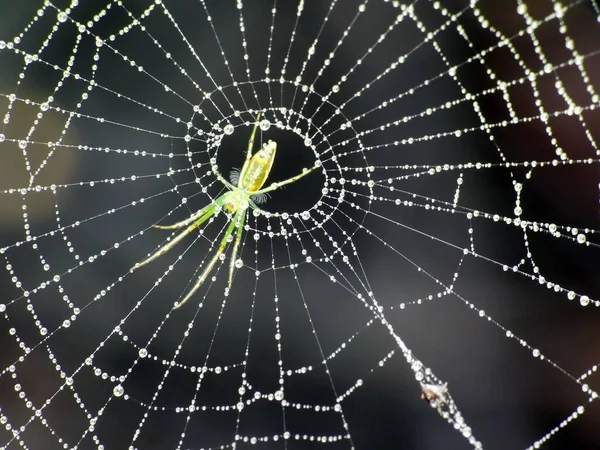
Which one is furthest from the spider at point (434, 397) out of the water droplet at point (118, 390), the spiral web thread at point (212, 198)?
the water droplet at point (118, 390)

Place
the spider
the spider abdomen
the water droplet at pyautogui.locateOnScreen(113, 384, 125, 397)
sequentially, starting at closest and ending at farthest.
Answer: the spider → the spider abdomen → the water droplet at pyautogui.locateOnScreen(113, 384, 125, 397)

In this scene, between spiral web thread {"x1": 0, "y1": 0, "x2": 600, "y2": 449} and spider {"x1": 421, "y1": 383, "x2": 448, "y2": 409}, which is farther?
spiral web thread {"x1": 0, "y1": 0, "x2": 600, "y2": 449}

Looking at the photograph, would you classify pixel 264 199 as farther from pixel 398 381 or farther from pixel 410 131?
pixel 398 381

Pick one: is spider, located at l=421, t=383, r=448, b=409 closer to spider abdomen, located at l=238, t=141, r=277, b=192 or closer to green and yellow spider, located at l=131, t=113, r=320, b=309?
green and yellow spider, located at l=131, t=113, r=320, b=309

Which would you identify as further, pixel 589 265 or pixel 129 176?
pixel 129 176

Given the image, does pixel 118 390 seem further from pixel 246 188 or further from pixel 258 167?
pixel 258 167

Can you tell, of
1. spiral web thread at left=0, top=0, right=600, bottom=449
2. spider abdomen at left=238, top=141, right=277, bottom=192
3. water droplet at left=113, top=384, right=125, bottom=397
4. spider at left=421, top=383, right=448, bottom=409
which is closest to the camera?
spider at left=421, top=383, right=448, bottom=409

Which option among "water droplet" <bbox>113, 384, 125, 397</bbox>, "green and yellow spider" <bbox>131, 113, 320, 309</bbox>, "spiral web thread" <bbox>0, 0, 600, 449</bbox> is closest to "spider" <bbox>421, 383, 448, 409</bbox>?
"spiral web thread" <bbox>0, 0, 600, 449</bbox>

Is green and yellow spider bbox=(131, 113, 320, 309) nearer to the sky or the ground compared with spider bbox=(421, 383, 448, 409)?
nearer to the sky

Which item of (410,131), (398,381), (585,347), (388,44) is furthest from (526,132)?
(398,381)
